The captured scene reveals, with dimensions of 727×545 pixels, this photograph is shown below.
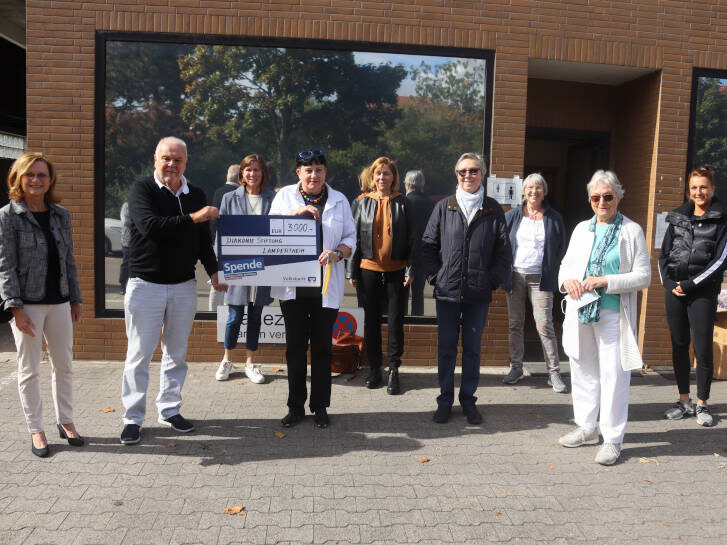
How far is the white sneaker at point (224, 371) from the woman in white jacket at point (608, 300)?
348cm

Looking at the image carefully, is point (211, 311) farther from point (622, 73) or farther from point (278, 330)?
point (622, 73)

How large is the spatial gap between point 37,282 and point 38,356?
1.84 feet

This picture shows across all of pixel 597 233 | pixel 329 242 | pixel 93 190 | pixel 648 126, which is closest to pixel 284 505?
pixel 329 242

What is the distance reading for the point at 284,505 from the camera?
150 inches

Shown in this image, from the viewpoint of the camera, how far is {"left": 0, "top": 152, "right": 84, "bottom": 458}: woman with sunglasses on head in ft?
14.2

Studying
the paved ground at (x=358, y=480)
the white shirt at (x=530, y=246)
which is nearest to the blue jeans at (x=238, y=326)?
the paved ground at (x=358, y=480)

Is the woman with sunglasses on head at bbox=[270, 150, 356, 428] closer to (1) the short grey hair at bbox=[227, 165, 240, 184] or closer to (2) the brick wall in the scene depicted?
(1) the short grey hair at bbox=[227, 165, 240, 184]

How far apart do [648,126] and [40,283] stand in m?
6.77

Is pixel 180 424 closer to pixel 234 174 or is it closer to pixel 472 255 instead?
pixel 472 255

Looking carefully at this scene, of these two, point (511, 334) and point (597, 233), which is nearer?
point (597, 233)

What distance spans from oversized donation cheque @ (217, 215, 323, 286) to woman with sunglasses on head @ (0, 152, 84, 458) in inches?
44.8

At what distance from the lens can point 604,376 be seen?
15.4ft

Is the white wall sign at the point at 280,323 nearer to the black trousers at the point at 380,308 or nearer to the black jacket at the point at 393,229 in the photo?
the black trousers at the point at 380,308

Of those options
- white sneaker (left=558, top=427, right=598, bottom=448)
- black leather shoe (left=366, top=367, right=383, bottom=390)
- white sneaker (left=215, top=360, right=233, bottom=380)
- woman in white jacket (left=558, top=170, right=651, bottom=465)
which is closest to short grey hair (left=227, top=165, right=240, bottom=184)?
white sneaker (left=215, top=360, right=233, bottom=380)
